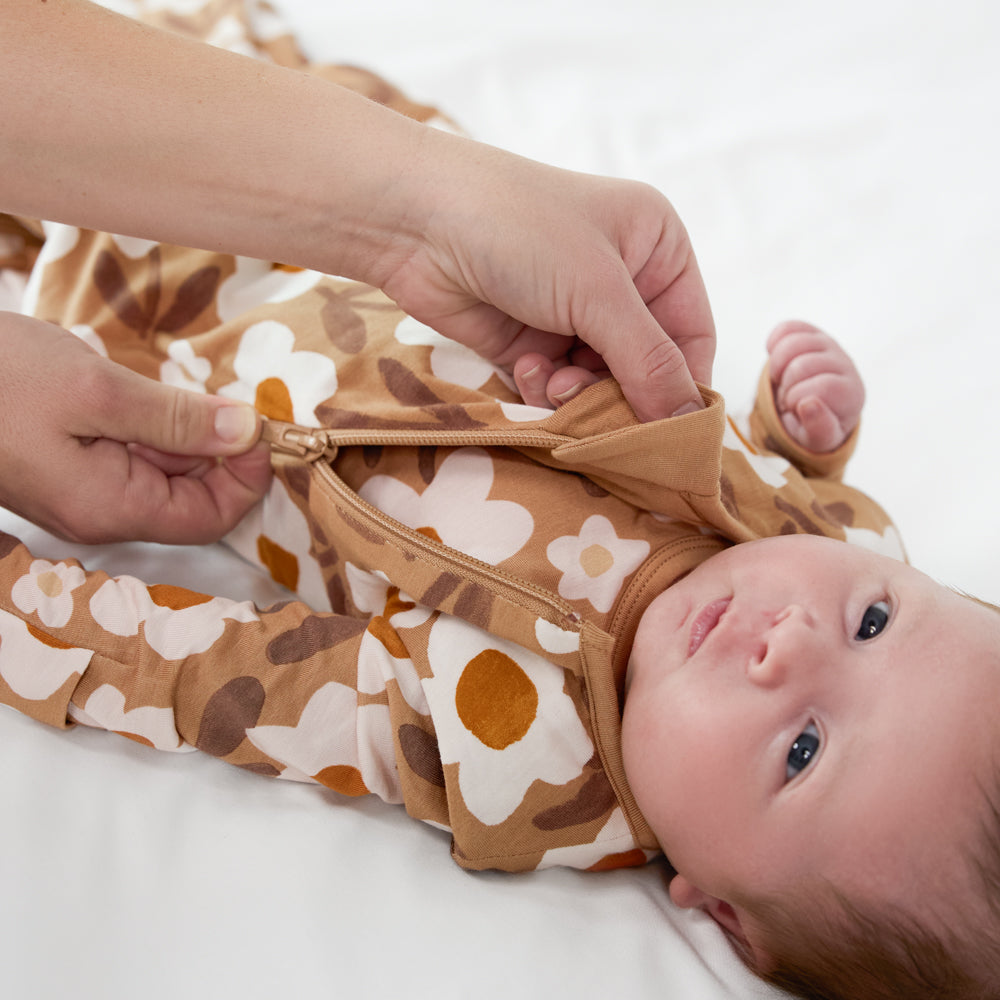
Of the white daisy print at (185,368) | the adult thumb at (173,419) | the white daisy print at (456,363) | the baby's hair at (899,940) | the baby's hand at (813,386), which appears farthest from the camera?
the baby's hand at (813,386)

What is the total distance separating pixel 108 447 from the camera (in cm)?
129

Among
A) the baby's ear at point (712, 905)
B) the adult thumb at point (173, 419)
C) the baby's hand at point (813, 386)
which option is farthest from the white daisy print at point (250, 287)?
the baby's ear at point (712, 905)

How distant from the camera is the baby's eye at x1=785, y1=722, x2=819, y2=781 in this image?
42.8 inches

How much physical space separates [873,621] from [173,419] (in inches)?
36.8

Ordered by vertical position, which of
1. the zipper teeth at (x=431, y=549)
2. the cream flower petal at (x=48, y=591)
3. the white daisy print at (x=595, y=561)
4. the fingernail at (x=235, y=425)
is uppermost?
the white daisy print at (x=595, y=561)

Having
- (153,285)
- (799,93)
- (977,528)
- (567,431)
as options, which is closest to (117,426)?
(153,285)

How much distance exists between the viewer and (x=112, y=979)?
96 cm

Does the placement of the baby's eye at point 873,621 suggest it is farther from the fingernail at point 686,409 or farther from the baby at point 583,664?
the fingernail at point 686,409

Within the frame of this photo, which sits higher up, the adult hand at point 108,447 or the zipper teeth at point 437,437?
the zipper teeth at point 437,437

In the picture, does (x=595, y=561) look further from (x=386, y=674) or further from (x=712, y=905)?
(x=712, y=905)

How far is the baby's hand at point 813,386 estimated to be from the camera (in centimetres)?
160

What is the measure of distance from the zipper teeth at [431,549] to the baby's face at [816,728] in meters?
0.14

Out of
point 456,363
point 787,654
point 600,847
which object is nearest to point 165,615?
point 456,363

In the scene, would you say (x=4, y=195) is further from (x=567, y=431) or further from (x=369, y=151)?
(x=567, y=431)
